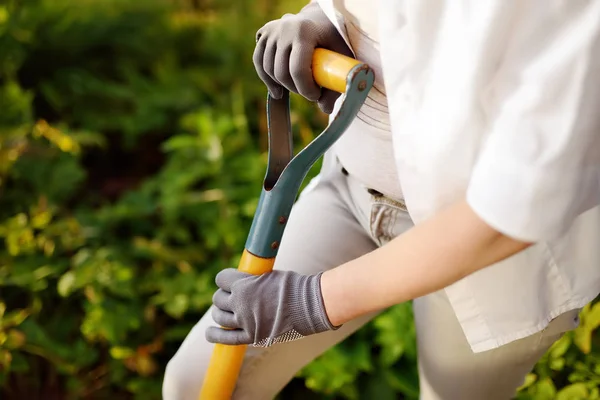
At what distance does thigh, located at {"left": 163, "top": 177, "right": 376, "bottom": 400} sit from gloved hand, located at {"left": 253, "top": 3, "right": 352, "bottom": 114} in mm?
166

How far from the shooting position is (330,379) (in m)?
1.39

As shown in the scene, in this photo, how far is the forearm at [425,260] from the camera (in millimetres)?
596

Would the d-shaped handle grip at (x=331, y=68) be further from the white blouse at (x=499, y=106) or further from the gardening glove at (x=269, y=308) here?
the gardening glove at (x=269, y=308)

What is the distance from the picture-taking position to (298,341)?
888mm

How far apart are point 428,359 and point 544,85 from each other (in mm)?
493

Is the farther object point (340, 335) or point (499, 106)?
point (340, 335)

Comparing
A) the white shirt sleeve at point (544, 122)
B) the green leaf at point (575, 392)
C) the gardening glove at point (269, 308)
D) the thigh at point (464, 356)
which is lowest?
the green leaf at point (575, 392)

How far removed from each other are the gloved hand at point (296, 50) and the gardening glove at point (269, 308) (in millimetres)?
210

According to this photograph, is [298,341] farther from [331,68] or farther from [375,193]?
[331,68]

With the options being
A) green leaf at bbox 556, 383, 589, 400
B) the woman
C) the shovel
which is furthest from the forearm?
green leaf at bbox 556, 383, 589, 400

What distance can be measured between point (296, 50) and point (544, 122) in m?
0.28

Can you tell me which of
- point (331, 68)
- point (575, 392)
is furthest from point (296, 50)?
point (575, 392)

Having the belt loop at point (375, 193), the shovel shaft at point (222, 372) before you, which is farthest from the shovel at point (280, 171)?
the belt loop at point (375, 193)

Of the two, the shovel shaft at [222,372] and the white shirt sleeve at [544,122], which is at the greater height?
the white shirt sleeve at [544,122]
